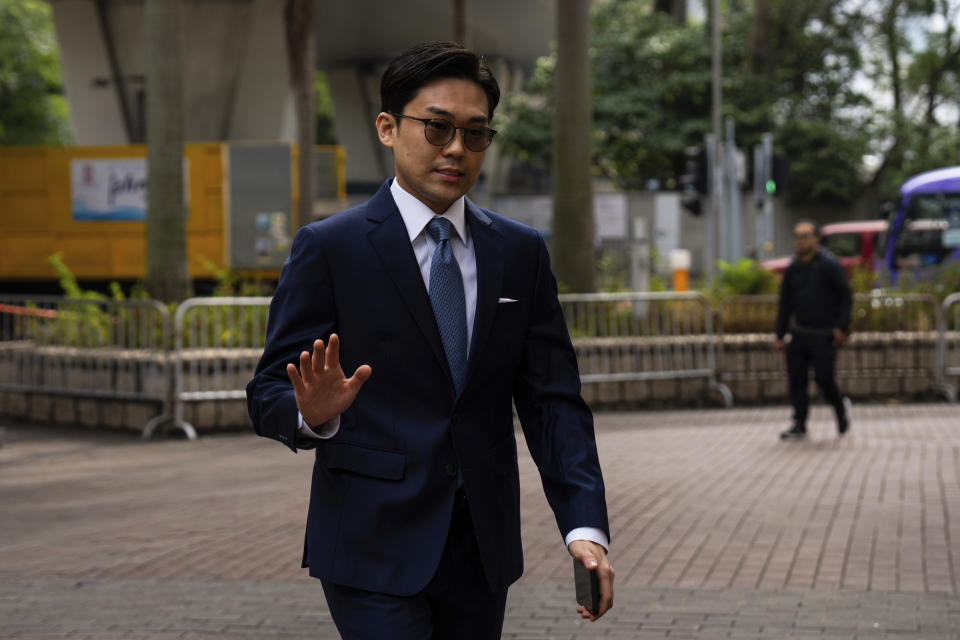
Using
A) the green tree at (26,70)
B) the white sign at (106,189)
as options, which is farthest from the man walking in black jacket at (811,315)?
the green tree at (26,70)

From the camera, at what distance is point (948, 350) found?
14742 mm

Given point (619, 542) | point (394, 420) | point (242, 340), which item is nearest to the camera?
point (394, 420)

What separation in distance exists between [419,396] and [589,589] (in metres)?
0.49

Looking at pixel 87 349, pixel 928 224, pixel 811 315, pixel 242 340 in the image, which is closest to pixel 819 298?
pixel 811 315

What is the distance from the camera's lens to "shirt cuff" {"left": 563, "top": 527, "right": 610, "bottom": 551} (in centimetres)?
264

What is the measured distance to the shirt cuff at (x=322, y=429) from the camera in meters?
2.52

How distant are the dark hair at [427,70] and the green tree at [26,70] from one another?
36633mm

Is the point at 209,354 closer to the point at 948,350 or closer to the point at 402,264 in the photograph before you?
the point at 948,350

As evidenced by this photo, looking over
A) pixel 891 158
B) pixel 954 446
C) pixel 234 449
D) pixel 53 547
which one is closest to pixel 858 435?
pixel 954 446

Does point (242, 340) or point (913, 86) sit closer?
point (242, 340)

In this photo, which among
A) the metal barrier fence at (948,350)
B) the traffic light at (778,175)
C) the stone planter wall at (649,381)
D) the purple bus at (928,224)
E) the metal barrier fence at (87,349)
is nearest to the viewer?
the metal barrier fence at (87,349)

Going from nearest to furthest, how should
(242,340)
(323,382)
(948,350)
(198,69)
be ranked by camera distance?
(323,382) → (242,340) → (948,350) → (198,69)

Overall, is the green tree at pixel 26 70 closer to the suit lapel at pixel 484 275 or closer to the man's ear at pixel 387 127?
the man's ear at pixel 387 127

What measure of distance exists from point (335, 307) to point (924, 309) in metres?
13.3
